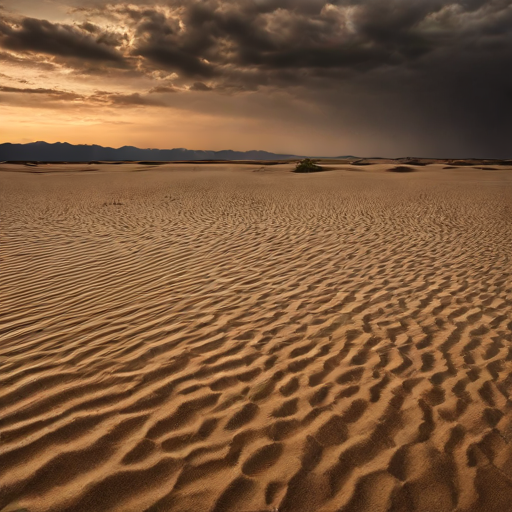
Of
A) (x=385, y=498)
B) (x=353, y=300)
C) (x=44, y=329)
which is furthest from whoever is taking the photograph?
(x=353, y=300)

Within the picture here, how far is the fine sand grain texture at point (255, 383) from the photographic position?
7.71ft

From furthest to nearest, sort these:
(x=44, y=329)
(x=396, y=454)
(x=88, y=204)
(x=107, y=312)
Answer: (x=88, y=204), (x=107, y=312), (x=44, y=329), (x=396, y=454)

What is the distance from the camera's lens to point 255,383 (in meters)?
3.43

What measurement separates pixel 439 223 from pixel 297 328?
34.1 feet

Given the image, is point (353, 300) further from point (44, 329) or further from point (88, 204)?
point (88, 204)

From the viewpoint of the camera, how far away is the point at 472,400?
323 cm

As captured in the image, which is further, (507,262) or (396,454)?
(507,262)

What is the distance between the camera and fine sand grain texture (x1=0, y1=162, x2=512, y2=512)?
2.35m

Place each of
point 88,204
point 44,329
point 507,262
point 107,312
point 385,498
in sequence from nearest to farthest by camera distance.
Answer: point 385,498 < point 44,329 < point 107,312 < point 507,262 < point 88,204

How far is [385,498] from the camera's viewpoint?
2.29m

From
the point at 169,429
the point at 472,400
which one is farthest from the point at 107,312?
the point at 472,400

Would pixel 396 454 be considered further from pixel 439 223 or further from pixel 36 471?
pixel 439 223

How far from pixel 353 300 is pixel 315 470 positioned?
3374mm

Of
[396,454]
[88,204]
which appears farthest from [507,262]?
[88,204]
